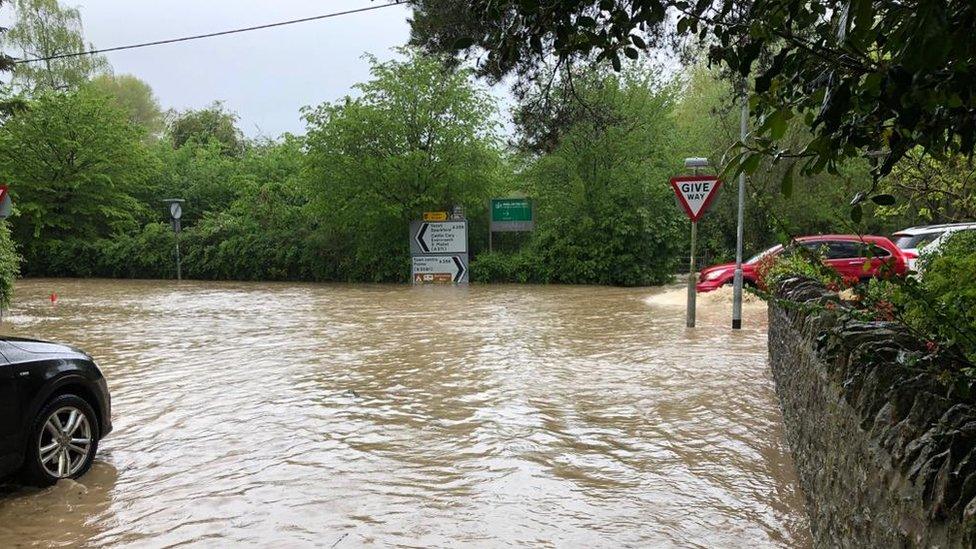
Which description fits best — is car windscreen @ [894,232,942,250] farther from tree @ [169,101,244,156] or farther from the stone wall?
tree @ [169,101,244,156]

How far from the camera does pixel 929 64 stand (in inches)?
56.7

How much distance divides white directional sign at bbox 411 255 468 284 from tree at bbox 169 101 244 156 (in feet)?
106

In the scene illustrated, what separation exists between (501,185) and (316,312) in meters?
11.7

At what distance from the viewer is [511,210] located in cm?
2631

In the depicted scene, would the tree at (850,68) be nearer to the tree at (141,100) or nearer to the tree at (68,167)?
the tree at (68,167)

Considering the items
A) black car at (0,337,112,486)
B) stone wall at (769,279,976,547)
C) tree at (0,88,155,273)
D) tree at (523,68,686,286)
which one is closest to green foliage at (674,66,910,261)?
tree at (523,68,686,286)

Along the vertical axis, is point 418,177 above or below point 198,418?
above

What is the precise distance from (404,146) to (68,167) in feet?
56.5

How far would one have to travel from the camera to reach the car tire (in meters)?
5.03

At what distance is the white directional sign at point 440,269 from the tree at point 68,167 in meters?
16.3

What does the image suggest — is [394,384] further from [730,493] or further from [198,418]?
[730,493]

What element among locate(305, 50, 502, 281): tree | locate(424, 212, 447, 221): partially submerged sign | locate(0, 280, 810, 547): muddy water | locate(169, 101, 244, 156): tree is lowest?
locate(0, 280, 810, 547): muddy water

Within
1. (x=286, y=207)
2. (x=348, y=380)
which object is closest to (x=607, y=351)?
(x=348, y=380)

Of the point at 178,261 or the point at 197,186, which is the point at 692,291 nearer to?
the point at 178,261
